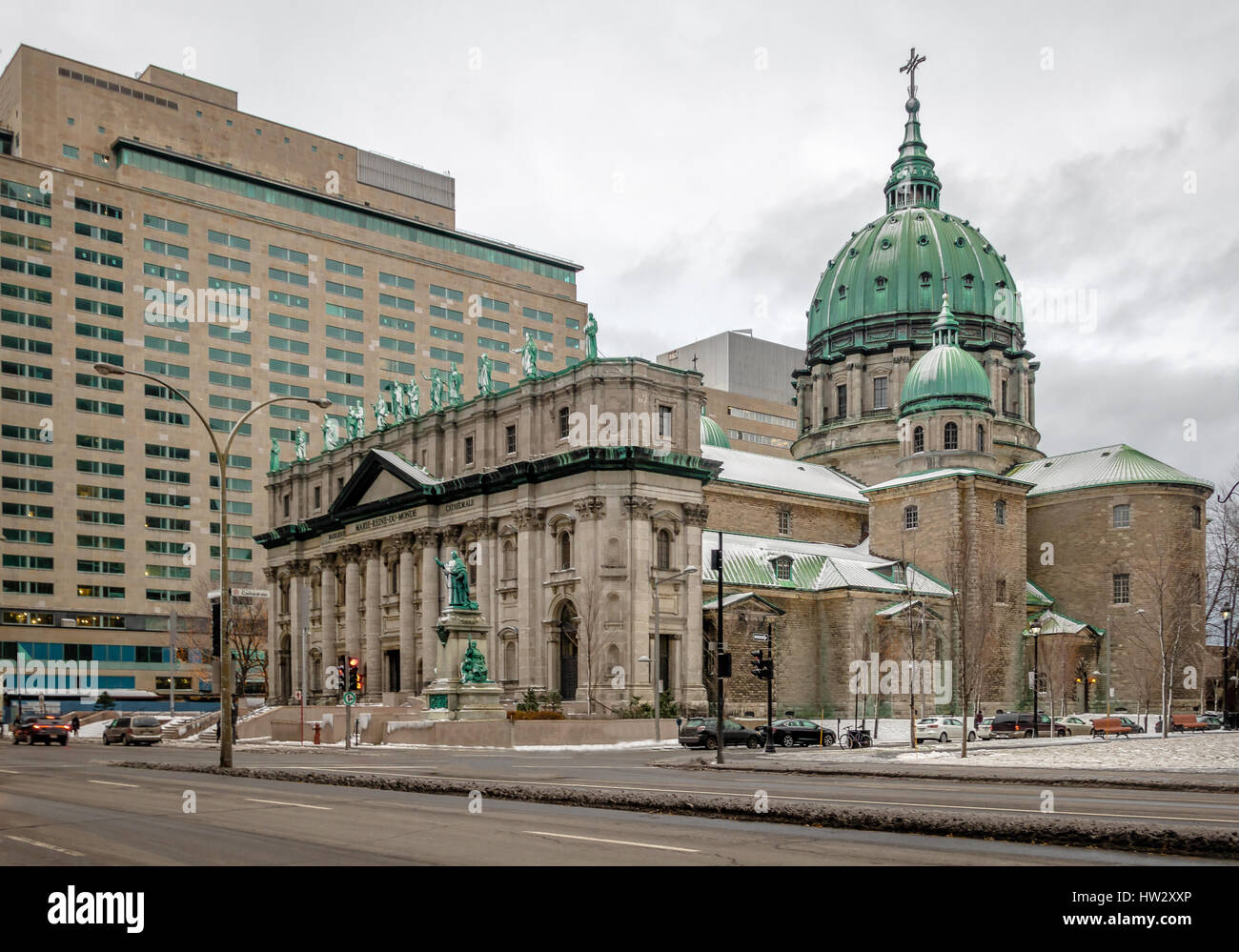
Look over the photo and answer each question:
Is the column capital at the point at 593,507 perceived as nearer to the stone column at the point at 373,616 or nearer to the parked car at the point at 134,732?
the stone column at the point at 373,616

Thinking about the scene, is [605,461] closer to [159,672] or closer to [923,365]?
[923,365]

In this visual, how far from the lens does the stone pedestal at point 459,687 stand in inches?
2112

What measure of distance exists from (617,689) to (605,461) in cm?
1174

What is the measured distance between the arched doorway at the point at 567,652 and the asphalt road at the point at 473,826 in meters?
38.3

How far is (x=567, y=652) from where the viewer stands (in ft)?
217

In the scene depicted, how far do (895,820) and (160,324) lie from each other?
108m

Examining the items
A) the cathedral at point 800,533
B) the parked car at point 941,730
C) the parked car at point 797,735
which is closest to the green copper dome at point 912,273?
the cathedral at point 800,533

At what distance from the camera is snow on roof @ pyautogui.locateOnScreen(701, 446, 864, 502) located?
82869 mm

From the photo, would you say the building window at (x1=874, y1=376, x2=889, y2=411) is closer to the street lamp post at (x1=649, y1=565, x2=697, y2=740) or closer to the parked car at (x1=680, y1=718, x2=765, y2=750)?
the street lamp post at (x1=649, y1=565, x2=697, y2=740)

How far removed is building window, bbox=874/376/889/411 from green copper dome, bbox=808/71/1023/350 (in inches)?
223

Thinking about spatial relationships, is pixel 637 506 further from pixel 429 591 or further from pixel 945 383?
pixel 945 383

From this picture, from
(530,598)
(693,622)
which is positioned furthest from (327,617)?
(693,622)
